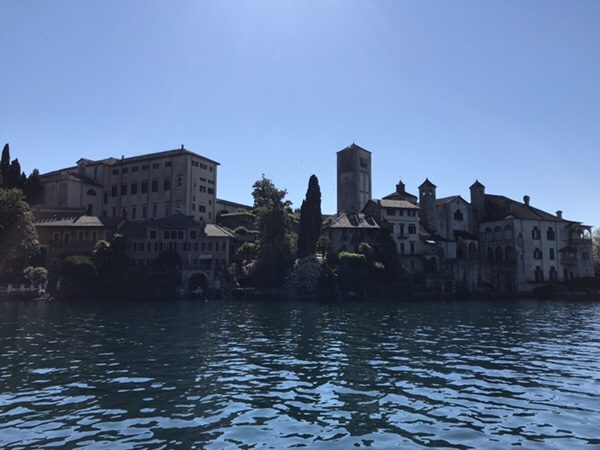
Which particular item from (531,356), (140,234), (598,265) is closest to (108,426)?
(531,356)

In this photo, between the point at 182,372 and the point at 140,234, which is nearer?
the point at 182,372

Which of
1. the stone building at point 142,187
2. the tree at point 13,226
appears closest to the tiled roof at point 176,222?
the stone building at point 142,187

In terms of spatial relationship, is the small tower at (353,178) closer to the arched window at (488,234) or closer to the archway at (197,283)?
the arched window at (488,234)

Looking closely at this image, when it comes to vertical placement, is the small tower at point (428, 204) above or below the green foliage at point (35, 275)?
above

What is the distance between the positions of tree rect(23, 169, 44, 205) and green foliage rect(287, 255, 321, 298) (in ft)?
182

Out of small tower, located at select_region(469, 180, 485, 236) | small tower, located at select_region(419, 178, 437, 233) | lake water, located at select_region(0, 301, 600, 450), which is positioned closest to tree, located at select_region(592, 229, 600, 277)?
small tower, located at select_region(469, 180, 485, 236)

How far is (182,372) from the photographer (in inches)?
716

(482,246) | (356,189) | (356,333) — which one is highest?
(356,189)

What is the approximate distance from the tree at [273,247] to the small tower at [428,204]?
32.9 meters

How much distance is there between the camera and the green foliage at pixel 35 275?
242 ft

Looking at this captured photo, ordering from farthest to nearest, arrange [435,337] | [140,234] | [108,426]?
[140,234], [435,337], [108,426]

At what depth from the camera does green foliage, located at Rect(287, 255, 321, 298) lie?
236ft

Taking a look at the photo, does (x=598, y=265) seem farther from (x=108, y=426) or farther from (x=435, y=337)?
(x=108, y=426)

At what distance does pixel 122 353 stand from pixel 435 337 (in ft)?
59.8
